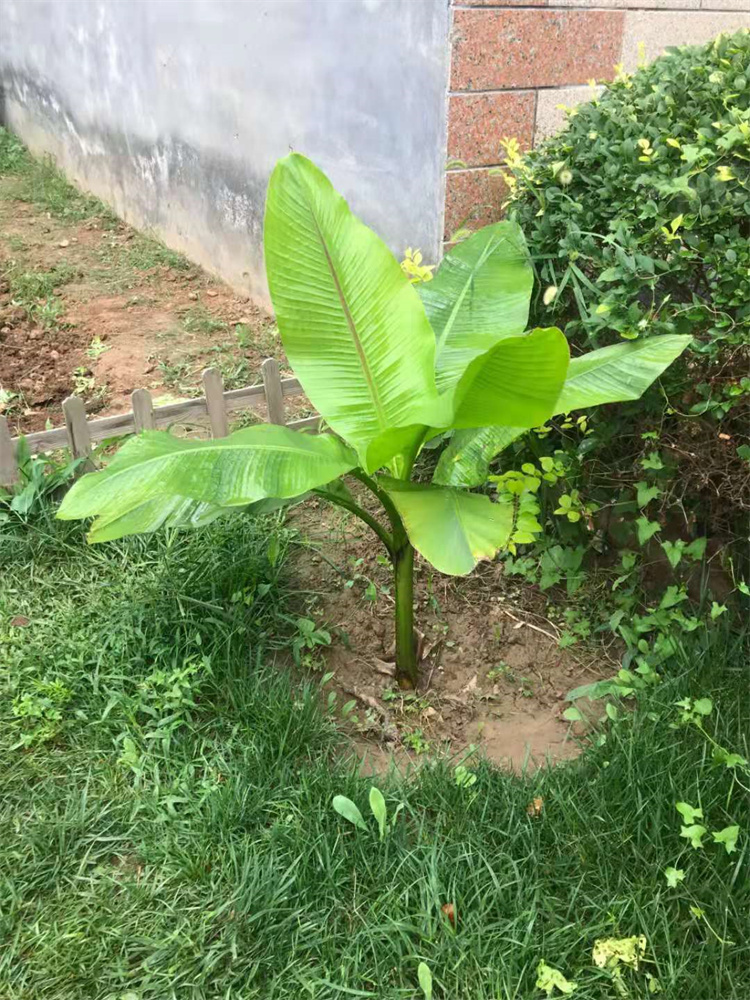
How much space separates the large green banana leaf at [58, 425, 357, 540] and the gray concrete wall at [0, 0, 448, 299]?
176 centimetres

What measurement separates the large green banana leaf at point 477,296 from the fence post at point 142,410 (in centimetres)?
131

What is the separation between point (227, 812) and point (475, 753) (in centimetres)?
72

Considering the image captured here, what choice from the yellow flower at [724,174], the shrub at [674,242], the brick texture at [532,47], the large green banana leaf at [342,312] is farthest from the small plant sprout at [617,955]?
the brick texture at [532,47]

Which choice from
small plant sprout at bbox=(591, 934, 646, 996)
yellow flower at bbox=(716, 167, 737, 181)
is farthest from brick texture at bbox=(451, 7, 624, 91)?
small plant sprout at bbox=(591, 934, 646, 996)

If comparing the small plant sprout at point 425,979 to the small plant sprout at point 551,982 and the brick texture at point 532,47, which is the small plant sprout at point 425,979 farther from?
the brick texture at point 532,47

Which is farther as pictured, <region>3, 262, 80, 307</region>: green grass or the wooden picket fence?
<region>3, 262, 80, 307</region>: green grass

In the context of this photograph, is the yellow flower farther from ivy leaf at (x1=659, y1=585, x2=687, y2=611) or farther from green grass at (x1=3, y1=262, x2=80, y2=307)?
green grass at (x1=3, y1=262, x2=80, y2=307)

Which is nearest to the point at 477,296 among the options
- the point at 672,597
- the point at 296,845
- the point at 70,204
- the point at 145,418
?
the point at 672,597

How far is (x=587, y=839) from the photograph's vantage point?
2.11m

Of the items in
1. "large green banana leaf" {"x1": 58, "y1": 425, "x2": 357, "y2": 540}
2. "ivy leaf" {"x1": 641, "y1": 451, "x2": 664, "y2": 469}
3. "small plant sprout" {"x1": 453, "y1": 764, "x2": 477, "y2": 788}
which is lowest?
"small plant sprout" {"x1": 453, "y1": 764, "x2": 477, "y2": 788}

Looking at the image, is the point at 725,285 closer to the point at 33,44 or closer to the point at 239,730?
the point at 239,730

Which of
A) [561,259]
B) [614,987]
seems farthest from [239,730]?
[561,259]

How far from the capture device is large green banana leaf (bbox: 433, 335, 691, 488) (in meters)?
2.23

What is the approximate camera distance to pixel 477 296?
8.63ft
